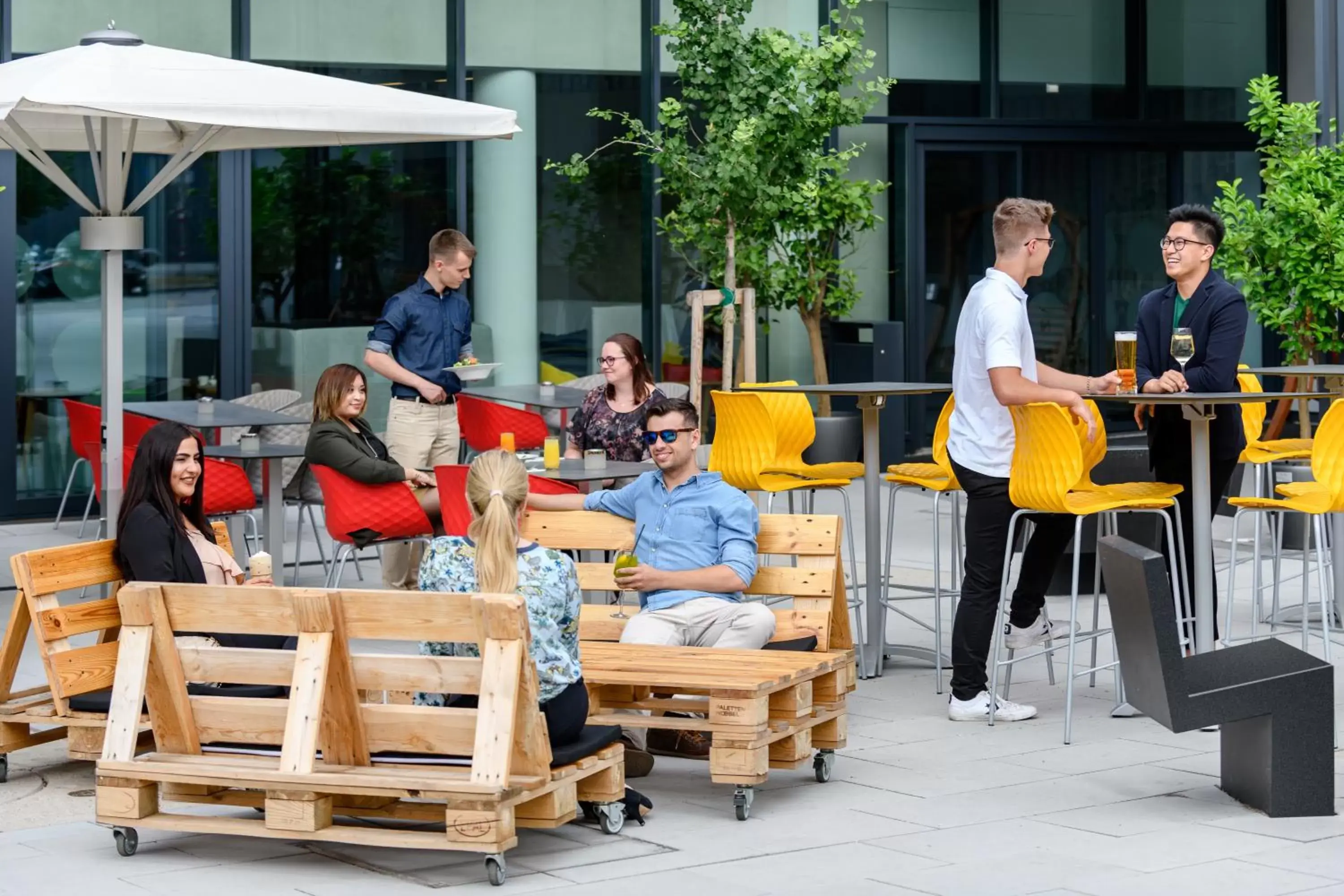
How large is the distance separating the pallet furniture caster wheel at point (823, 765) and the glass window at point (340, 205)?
8239mm

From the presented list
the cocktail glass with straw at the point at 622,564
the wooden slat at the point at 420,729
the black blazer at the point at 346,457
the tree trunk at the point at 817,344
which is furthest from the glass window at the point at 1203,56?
the wooden slat at the point at 420,729

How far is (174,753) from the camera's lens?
5.64 meters

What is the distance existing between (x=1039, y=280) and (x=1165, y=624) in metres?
12.4

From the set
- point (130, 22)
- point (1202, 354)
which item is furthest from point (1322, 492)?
point (130, 22)

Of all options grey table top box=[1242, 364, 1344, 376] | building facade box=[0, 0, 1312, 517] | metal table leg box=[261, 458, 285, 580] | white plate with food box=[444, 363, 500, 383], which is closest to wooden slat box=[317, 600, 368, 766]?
metal table leg box=[261, 458, 285, 580]

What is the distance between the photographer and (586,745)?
561cm

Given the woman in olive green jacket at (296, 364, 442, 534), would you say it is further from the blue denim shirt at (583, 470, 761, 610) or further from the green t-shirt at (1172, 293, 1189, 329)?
the green t-shirt at (1172, 293, 1189, 329)

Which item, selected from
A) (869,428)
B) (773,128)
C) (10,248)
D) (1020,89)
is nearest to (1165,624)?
(869,428)

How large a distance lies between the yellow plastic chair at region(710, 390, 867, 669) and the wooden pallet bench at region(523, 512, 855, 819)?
1.76 m

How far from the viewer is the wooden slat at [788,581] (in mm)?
6785

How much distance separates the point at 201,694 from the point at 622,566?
144 cm

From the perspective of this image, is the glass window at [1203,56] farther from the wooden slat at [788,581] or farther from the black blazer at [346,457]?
the wooden slat at [788,581]

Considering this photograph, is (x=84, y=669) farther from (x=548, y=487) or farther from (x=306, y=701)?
(x=548, y=487)

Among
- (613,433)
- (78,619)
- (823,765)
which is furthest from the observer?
(613,433)
